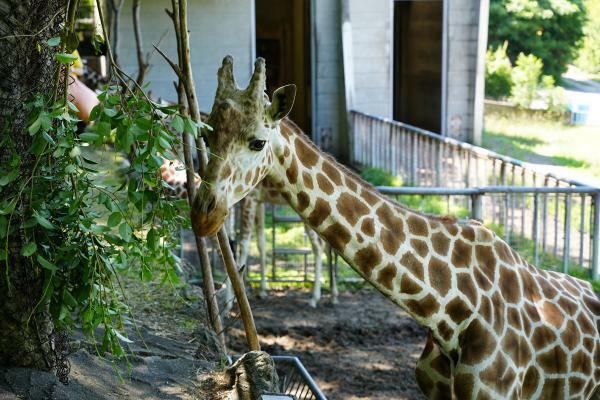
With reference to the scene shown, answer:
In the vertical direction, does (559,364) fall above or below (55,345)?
below

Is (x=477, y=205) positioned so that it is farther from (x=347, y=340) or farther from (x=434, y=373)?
(x=434, y=373)

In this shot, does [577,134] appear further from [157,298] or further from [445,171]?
[157,298]

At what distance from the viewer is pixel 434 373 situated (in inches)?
194

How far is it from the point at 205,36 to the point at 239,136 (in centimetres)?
1452

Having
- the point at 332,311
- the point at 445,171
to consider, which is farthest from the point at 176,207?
the point at 445,171

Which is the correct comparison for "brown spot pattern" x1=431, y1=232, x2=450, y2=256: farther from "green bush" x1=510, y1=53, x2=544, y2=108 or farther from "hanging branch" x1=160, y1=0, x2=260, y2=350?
"green bush" x1=510, y1=53, x2=544, y2=108

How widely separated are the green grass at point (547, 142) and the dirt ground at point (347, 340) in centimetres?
1036

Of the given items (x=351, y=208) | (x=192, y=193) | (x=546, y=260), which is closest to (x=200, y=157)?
(x=192, y=193)

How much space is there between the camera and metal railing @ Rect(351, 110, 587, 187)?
11.5 metres

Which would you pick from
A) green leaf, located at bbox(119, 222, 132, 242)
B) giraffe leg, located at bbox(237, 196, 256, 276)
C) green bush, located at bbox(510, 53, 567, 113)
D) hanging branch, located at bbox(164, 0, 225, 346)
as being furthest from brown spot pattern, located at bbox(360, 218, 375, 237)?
green bush, located at bbox(510, 53, 567, 113)

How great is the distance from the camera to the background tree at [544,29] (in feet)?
113

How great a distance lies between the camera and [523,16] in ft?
113

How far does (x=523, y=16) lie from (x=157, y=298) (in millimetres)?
30411

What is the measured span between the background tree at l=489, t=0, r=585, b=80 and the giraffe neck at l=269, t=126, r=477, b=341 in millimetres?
31429
